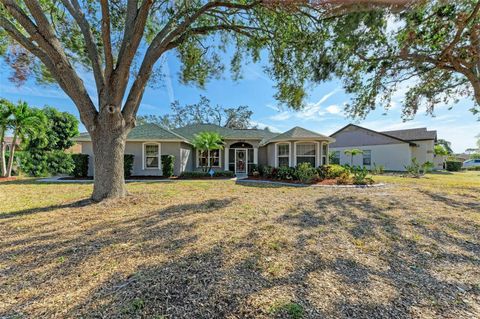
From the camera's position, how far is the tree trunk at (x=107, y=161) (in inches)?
239

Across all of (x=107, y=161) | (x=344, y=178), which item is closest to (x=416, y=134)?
(x=344, y=178)

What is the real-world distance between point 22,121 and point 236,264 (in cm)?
1710

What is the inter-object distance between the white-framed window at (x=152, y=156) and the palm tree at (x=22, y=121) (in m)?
6.99

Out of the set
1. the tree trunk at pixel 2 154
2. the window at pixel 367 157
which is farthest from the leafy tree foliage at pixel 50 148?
the window at pixel 367 157

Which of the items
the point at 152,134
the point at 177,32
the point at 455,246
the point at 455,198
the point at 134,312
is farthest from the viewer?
the point at 152,134

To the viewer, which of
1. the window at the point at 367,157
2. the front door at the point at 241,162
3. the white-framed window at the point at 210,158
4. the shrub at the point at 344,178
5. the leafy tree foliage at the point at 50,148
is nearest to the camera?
the shrub at the point at 344,178

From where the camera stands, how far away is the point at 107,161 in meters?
6.10

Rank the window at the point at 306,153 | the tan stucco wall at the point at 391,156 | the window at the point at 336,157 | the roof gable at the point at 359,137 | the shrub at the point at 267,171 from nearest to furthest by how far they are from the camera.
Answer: the shrub at the point at 267,171, the window at the point at 306,153, the tan stucco wall at the point at 391,156, the roof gable at the point at 359,137, the window at the point at 336,157

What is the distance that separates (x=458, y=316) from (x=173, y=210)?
5.47 m

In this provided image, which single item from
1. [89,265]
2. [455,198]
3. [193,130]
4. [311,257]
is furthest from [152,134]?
[455,198]

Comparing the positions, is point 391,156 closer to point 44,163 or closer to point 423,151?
point 423,151

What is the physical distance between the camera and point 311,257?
319cm

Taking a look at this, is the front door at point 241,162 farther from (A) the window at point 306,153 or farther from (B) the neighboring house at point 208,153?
(A) the window at point 306,153

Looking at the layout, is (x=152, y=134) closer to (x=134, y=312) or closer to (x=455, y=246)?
(x=134, y=312)
